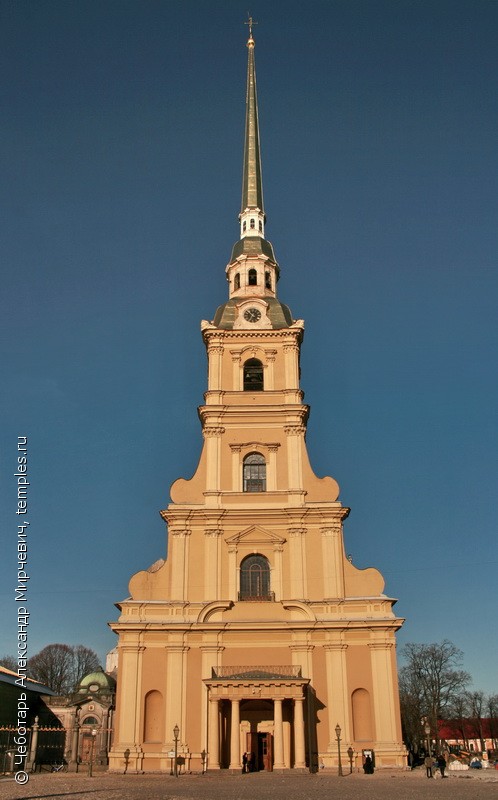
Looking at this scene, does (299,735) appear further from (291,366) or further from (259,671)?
(291,366)

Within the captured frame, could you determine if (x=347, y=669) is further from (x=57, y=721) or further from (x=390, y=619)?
(x=57, y=721)

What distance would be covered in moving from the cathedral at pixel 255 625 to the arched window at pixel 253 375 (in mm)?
1256

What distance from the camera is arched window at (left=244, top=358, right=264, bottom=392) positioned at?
43875mm

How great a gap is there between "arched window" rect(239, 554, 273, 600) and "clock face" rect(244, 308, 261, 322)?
14.6 m

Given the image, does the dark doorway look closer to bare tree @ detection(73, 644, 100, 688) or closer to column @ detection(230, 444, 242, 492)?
column @ detection(230, 444, 242, 492)

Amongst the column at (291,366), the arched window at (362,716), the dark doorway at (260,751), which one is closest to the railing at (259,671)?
the dark doorway at (260,751)

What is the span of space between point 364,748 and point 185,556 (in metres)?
12.3

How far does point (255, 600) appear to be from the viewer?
37.3m

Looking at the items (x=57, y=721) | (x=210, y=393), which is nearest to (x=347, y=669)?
(x=210, y=393)

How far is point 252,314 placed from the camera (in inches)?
1800

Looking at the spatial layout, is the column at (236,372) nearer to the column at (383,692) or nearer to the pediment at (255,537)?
the pediment at (255,537)

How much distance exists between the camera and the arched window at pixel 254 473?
40750 mm

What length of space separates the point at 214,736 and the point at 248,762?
1.98 meters

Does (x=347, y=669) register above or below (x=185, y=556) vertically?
below
